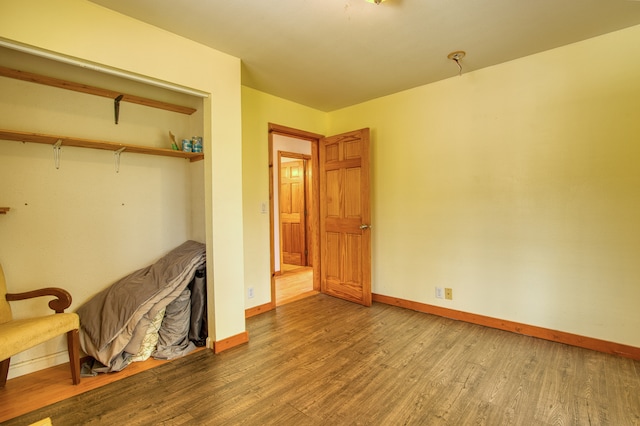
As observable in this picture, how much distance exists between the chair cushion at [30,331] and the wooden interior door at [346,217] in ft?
8.95

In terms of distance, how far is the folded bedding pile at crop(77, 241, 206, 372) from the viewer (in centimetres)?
220

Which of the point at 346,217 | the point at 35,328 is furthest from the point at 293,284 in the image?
the point at 35,328

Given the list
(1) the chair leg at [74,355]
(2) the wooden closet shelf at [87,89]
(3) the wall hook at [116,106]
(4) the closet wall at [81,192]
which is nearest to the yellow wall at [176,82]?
(4) the closet wall at [81,192]

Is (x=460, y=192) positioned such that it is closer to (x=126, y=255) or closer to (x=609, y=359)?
(x=609, y=359)

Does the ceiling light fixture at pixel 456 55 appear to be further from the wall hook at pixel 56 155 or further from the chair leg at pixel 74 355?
the chair leg at pixel 74 355

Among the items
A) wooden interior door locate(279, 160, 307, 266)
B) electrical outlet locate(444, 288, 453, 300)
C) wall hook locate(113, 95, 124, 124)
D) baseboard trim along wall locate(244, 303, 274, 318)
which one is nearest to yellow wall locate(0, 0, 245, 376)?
wall hook locate(113, 95, 124, 124)

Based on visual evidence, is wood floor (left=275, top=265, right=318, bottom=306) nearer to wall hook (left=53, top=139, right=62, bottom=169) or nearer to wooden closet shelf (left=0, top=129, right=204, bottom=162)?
wooden closet shelf (left=0, top=129, right=204, bottom=162)

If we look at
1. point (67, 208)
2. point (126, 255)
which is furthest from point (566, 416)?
point (67, 208)

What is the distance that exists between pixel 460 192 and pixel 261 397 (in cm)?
265

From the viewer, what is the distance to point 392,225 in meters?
Result: 3.66

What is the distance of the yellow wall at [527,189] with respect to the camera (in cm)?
236

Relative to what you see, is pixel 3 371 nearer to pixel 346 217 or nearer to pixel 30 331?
pixel 30 331

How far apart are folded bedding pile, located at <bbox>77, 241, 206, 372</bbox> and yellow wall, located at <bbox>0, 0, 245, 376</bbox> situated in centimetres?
19

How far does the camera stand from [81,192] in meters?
2.38
